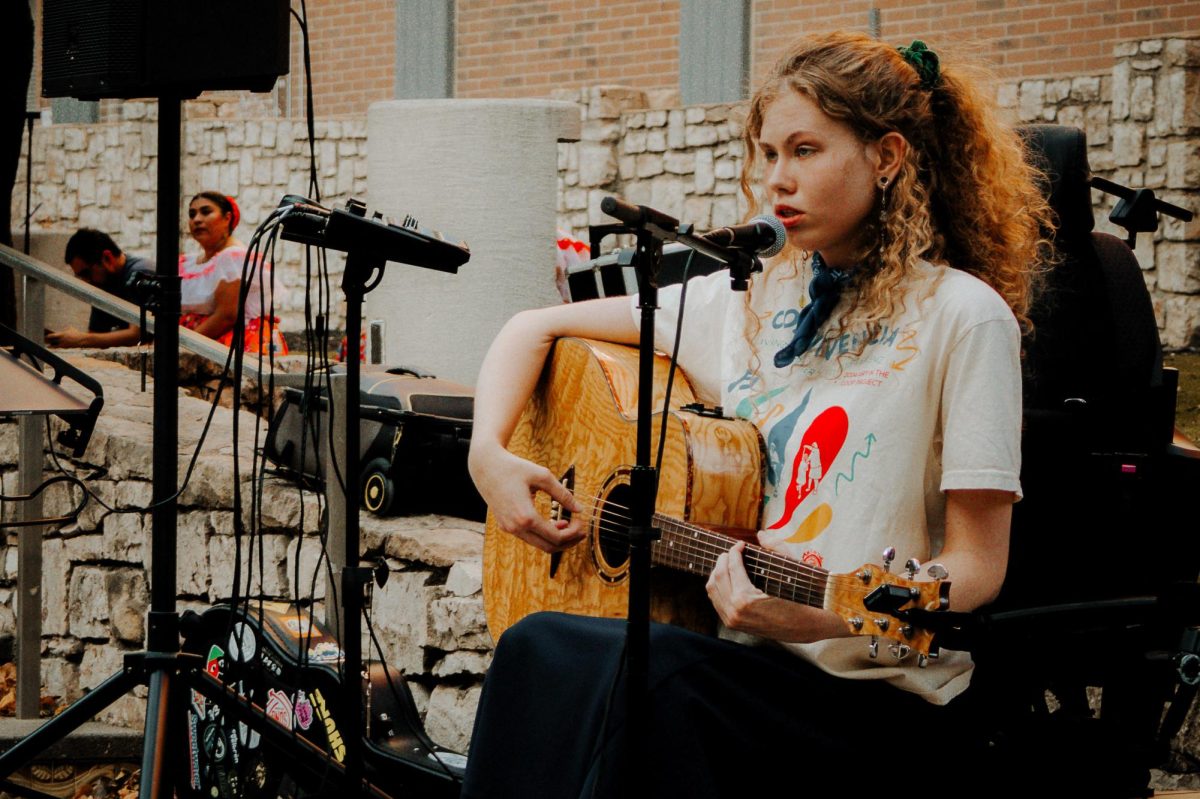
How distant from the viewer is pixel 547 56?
12688 millimetres

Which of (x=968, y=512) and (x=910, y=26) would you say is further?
(x=910, y=26)

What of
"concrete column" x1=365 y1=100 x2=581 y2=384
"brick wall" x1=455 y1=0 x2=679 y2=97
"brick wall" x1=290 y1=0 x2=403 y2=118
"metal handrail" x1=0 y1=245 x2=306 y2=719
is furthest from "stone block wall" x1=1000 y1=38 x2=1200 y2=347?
"brick wall" x1=290 y1=0 x2=403 y2=118

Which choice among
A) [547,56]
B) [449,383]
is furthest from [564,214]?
[449,383]

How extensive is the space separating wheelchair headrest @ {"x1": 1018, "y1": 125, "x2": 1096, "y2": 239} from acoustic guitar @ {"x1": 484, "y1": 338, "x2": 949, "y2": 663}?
2.59ft

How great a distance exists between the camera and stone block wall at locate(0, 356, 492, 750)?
13.3ft

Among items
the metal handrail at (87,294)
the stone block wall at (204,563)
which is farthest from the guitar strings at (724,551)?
the metal handrail at (87,294)

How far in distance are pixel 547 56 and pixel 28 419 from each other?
8681 mm

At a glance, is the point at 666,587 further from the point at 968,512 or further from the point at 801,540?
the point at 968,512

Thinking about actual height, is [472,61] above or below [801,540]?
above

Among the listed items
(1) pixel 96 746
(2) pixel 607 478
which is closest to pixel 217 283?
(1) pixel 96 746

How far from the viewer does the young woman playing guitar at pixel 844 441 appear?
81.4 inches

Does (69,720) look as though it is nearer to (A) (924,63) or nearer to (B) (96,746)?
(A) (924,63)

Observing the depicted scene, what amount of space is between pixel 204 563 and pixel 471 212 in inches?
65.0

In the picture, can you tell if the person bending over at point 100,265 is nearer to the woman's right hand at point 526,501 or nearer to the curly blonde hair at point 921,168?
the woman's right hand at point 526,501
